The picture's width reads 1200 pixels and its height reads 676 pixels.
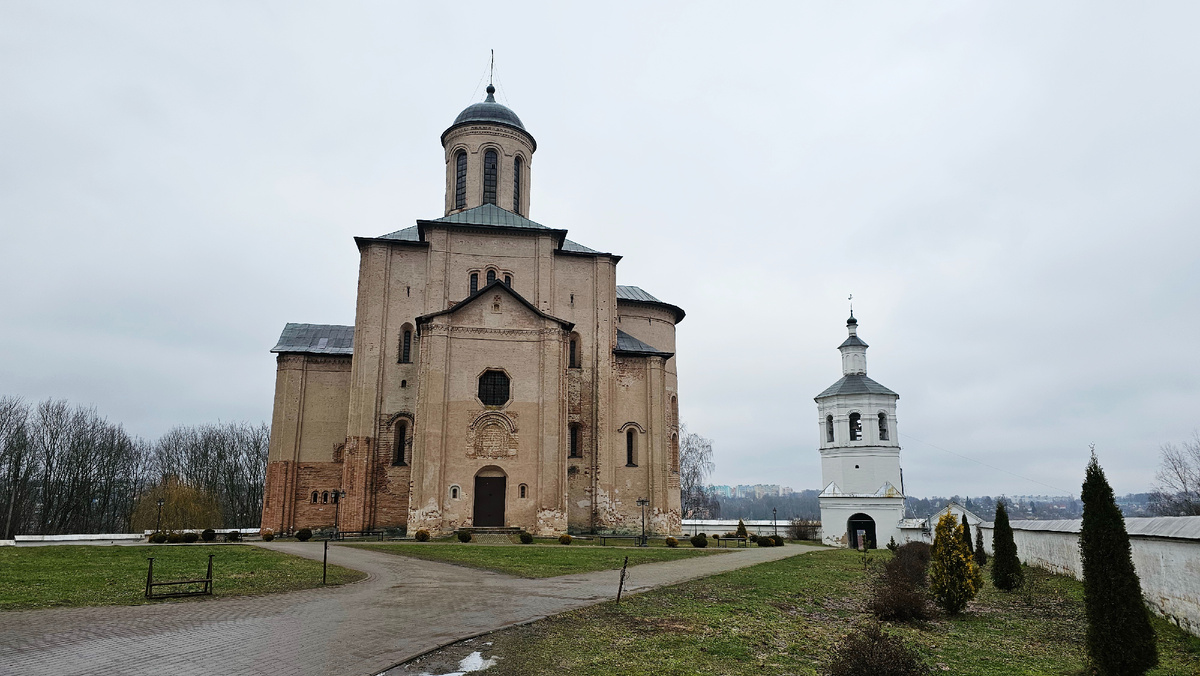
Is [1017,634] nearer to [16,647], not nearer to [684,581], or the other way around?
[684,581]

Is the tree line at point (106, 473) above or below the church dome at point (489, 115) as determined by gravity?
below

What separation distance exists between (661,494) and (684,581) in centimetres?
1680

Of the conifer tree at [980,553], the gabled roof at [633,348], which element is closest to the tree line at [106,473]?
the gabled roof at [633,348]

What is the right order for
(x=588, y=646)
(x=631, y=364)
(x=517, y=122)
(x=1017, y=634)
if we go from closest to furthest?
(x=588, y=646) < (x=1017, y=634) < (x=631, y=364) < (x=517, y=122)

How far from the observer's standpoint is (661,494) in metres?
32.3

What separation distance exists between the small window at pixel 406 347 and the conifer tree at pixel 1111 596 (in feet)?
87.1

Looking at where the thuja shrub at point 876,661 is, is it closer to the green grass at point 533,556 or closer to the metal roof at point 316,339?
the green grass at point 533,556

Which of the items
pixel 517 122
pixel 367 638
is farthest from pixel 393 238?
pixel 367 638

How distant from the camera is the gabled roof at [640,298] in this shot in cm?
3758

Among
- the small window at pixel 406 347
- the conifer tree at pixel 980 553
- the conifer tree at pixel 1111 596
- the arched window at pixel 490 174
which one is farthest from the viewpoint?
the arched window at pixel 490 174

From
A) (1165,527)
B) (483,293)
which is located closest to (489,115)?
(483,293)

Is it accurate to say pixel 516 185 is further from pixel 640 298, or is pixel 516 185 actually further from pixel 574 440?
pixel 574 440

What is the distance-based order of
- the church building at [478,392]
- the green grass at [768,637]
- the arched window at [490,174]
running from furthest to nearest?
the arched window at [490,174] < the church building at [478,392] < the green grass at [768,637]

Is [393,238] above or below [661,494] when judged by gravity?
above
